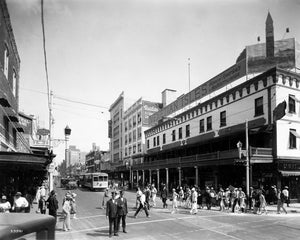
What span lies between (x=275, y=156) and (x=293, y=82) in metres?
6.86

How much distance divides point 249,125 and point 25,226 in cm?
2711

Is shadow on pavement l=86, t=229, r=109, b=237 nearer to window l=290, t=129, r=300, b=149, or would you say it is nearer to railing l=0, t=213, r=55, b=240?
railing l=0, t=213, r=55, b=240

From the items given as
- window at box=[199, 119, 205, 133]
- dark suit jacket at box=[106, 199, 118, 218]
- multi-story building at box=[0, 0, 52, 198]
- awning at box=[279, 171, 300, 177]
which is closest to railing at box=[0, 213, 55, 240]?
dark suit jacket at box=[106, 199, 118, 218]

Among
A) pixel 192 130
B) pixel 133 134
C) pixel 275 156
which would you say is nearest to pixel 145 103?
pixel 133 134

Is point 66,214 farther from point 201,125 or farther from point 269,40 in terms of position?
point 269,40

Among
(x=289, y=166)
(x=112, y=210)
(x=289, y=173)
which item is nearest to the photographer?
(x=112, y=210)

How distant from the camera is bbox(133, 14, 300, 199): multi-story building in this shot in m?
25.8

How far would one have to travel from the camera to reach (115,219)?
41.9 ft

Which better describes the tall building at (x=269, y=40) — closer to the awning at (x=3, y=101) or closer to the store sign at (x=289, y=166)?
the store sign at (x=289, y=166)

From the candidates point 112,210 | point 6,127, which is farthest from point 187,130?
point 112,210

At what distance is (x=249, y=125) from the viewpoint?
1120 inches

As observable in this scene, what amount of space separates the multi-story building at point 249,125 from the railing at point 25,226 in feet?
67.7

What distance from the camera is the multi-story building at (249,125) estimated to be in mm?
25781

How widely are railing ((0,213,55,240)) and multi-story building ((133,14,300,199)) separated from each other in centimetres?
2065
